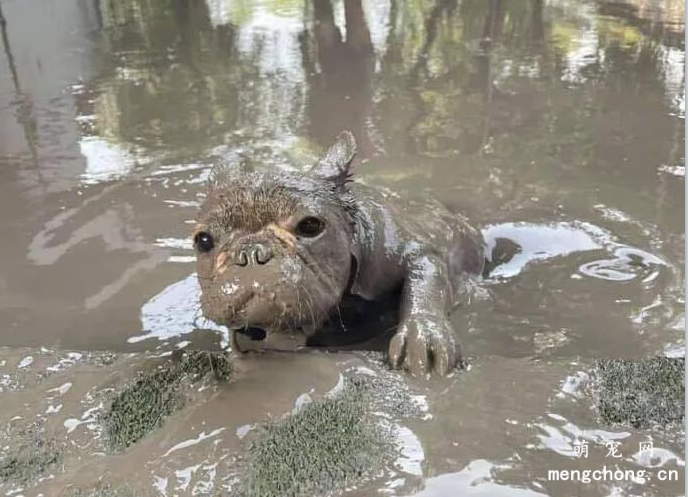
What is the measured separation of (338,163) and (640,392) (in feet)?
5.58

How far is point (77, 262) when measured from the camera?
16.7 ft

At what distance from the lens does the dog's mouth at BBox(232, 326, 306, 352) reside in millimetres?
3637

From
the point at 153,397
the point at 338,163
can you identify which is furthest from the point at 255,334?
the point at 338,163

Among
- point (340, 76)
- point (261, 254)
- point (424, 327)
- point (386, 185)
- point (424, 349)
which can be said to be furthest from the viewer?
point (340, 76)

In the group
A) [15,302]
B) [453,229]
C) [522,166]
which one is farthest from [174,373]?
[522,166]

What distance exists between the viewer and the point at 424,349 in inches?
129

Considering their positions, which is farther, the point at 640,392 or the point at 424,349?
the point at 424,349

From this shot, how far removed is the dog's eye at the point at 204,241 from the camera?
10.8 feet

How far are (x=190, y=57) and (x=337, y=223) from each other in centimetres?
710

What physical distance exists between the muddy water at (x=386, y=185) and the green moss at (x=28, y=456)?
2.4 inches

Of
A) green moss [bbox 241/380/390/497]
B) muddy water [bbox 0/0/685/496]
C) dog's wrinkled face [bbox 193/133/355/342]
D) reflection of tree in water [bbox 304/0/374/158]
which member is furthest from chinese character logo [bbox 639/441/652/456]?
reflection of tree in water [bbox 304/0/374/158]

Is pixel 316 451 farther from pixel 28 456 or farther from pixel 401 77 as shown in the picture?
pixel 401 77

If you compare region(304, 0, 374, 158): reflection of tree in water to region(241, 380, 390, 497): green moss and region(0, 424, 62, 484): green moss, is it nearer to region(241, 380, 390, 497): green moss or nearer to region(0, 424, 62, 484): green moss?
region(241, 380, 390, 497): green moss

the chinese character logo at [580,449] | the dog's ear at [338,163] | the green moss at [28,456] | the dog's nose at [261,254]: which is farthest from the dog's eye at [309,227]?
the chinese character logo at [580,449]
